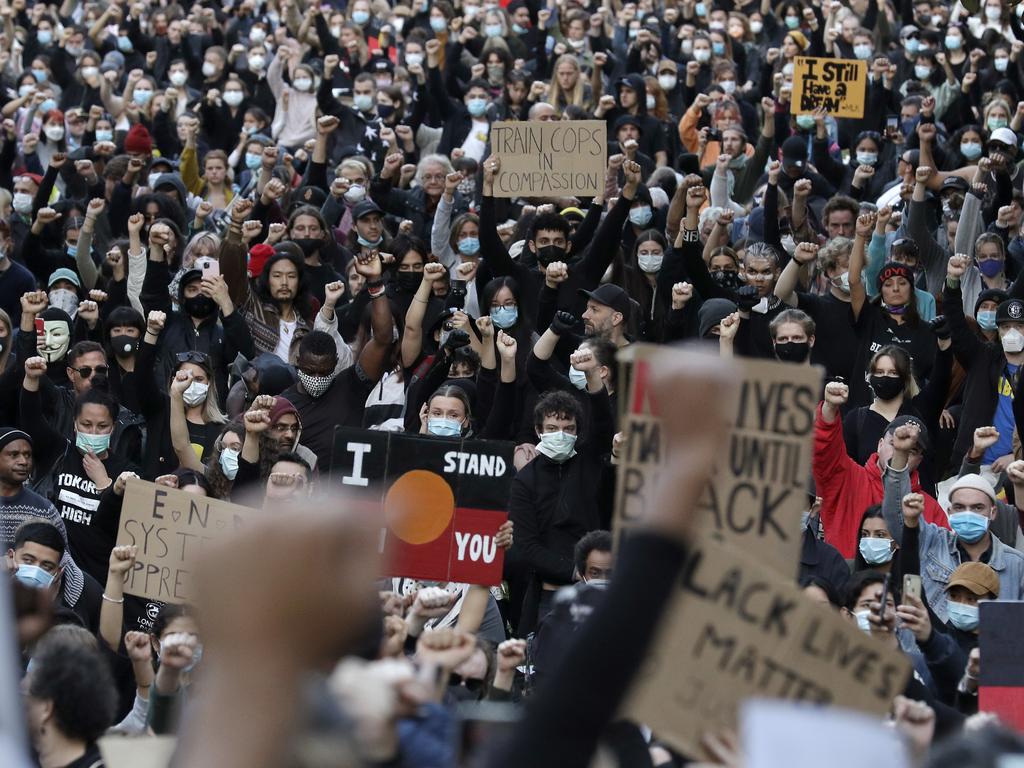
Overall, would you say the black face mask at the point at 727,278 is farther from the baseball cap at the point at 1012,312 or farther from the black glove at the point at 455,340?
the black glove at the point at 455,340

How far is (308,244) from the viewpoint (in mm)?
11477

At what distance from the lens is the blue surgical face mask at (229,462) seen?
828 centimetres

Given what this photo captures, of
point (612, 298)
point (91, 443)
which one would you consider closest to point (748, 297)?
point (612, 298)

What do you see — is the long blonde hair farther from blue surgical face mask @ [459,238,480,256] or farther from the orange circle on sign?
the orange circle on sign

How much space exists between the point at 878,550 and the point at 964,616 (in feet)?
2.49

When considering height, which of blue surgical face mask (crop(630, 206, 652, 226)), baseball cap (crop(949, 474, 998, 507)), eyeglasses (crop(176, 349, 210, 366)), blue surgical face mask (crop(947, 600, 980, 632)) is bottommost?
blue surgical face mask (crop(947, 600, 980, 632))

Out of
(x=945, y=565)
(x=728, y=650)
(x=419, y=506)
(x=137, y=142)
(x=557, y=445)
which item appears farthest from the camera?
(x=137, y=142)

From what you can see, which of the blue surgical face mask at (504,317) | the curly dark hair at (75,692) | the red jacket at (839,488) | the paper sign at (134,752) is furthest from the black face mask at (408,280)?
the paper sign at (134,752)

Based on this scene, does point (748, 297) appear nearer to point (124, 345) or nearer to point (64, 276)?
point (124, 345)

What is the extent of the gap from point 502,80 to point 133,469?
28.7ft

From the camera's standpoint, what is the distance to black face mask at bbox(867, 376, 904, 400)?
8.92 meters

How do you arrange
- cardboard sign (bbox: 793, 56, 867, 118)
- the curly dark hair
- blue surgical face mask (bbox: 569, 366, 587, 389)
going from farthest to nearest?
1. cardboard sign (bbox: 793, 56, 867, 118)
2. blue surgical face mask (bbox: 569, 366, 587, 389)
3. the curly dark hair

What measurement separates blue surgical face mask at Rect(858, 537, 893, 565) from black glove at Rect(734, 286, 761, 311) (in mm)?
2246

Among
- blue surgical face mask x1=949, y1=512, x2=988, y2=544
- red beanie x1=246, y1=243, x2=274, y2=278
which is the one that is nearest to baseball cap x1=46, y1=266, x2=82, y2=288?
red beanie x1=246, y1=243, x2=274, y2=278
